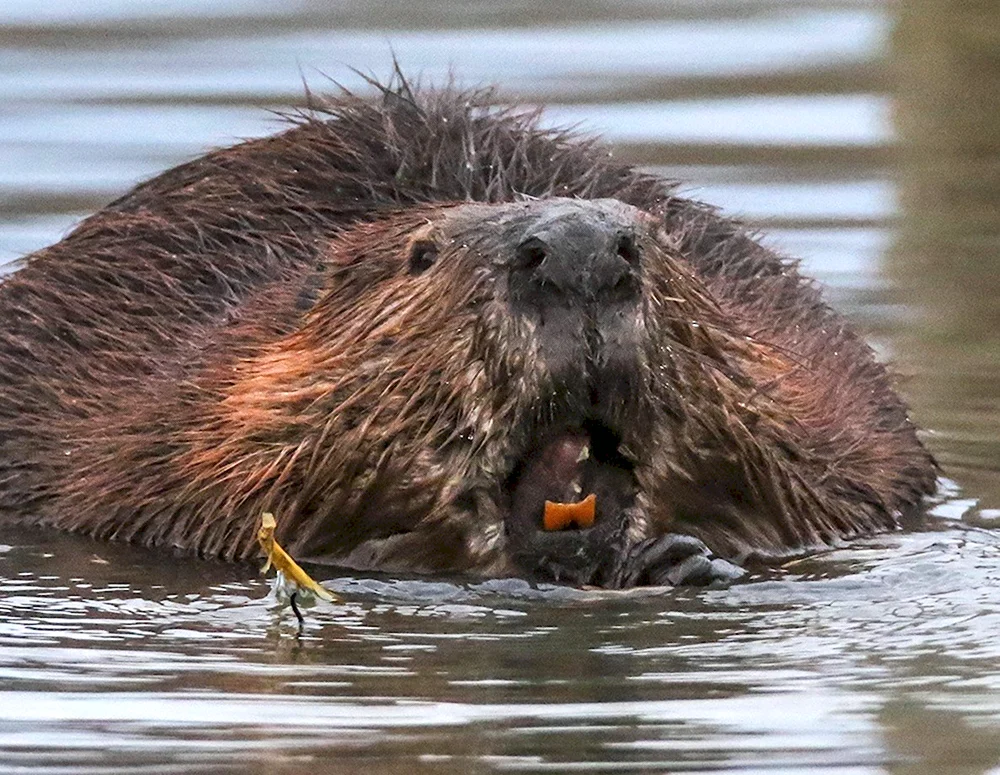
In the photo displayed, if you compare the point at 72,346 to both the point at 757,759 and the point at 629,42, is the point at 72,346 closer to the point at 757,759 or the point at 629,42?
the point at 757,759


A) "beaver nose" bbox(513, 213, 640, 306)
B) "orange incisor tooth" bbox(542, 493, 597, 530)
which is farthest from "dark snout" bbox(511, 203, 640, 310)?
"orange incisor tooth" bbox(542, 493, 597, 530)

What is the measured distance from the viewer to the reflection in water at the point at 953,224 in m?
7.67

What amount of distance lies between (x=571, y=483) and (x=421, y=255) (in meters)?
0.54

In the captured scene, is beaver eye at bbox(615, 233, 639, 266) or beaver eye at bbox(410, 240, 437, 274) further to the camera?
beaver eye at bbox(410, 240, 437, 274)

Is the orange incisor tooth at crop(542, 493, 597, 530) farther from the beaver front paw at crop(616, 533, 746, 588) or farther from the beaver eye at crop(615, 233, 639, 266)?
the beaver eye at crop(615, 233, 639, 266)

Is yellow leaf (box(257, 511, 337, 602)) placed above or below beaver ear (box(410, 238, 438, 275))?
below

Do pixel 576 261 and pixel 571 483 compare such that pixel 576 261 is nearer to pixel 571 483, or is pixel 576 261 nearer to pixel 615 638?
pixel 571 483

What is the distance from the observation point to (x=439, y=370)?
5.74 meters

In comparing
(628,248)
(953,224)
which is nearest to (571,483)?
(628,248)

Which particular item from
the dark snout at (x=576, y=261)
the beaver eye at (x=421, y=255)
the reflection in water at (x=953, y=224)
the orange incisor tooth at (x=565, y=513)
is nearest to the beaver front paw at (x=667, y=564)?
the orange incisor tooth at (x=565, y=513)

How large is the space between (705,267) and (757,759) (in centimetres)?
259

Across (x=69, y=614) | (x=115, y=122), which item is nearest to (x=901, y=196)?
(x=115, y=122)

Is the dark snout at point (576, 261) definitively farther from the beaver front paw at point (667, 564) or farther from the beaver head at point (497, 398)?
the beaver front paw at point (667, 564)

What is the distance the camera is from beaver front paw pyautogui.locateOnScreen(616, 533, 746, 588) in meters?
5.75
